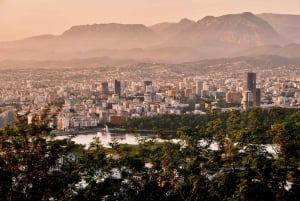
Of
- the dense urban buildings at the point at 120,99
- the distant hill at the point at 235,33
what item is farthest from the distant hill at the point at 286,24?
the dense urban buildings at the point at 120,99

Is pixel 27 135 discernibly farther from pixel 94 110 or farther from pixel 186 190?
pixel 94 110

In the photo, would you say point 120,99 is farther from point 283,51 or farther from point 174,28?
point 174,28

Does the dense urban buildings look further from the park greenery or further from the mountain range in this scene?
the mountain range

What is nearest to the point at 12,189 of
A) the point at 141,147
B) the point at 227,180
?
the point at 141,147

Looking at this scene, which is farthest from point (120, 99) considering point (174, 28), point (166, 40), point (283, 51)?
point (174, 28)

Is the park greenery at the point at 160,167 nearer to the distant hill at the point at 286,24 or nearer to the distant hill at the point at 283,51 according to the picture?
the distant hill at the point at 283,51

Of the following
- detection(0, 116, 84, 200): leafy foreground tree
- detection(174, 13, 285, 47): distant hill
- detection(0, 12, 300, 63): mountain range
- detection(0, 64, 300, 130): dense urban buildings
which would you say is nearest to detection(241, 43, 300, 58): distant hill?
detection(0, 12, 300, 63): mountain range
